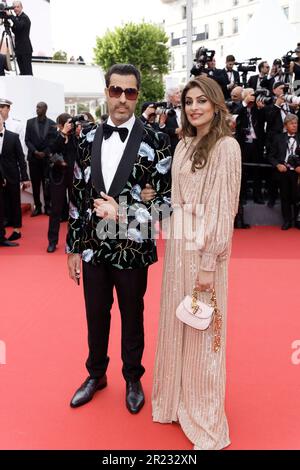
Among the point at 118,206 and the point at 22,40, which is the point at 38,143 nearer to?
the point at 22,40

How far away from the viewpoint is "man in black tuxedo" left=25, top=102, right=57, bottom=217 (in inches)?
306

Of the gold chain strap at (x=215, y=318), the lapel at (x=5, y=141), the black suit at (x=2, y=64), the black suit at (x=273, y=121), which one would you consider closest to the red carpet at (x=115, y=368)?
the gold chain strap at (x=215, y=318)

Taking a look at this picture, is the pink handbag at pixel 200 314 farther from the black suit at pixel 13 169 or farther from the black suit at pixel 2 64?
the black suit at pixel 2 64

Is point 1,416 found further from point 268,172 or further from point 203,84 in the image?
point 268,172

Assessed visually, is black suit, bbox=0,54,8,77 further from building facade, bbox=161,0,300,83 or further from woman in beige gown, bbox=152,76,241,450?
building facade, bbox=161,0,300,83

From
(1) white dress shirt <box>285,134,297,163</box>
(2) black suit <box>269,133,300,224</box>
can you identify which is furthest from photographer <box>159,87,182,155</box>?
(1) white dress shirt <box>285,134,297,163</box>

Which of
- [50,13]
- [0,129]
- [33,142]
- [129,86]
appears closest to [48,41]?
[50,13]

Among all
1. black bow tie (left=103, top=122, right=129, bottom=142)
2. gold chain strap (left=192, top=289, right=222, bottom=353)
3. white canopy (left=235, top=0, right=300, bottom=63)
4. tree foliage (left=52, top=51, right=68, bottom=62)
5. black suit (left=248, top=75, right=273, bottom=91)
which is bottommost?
gold chain strap (left=192, top=289, right=222, bottom=353)

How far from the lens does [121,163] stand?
2.39m

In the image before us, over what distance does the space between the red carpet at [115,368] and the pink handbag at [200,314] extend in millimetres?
573

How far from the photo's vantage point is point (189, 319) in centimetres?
224

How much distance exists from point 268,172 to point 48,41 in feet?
55.6

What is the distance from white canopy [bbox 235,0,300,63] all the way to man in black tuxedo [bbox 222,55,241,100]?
7.85m

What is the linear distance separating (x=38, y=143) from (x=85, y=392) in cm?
575
